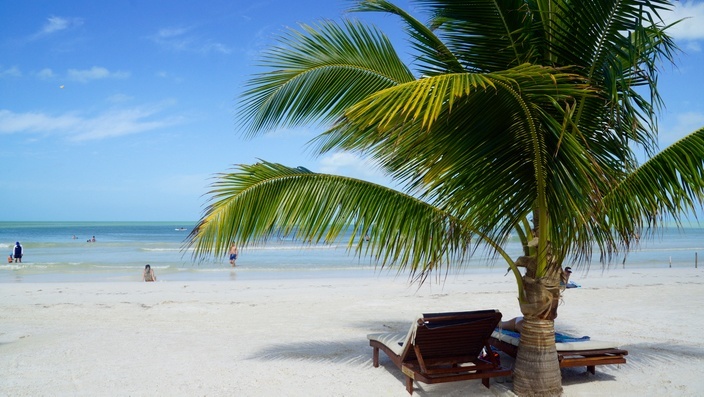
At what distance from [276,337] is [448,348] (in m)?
3.54

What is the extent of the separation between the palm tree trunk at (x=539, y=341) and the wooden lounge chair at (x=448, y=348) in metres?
0.33

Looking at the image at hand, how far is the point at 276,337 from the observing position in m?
8.45

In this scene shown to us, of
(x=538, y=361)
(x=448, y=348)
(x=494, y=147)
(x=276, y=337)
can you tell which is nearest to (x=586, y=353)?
(x=538, y=361)

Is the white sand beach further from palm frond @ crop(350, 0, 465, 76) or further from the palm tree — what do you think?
palm frond @ crop(350, 0, 465, 76)

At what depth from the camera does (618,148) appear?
4.94 metres

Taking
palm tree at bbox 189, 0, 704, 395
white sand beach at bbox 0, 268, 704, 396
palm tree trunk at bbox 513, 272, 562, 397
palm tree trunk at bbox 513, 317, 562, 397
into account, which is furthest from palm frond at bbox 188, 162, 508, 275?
white sand beach at bbox 0, 268, 704, 396

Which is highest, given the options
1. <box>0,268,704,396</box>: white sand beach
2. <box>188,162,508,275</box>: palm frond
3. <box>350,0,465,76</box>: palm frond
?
<box>350,0,465,76</box>: palm frond

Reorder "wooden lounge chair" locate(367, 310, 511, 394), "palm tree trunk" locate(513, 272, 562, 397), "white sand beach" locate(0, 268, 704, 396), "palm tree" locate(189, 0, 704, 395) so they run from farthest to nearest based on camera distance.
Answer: "white sand beach" locate(0, 268, 704, 396)
"wooden lounge chair" locate(367, 310, 511, 394)
"palm tree trunk" locate(513, 272, 562, 397)
"palm tree" locate(189, 0, 704, 395)

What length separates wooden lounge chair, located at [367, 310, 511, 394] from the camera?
533 centimetres

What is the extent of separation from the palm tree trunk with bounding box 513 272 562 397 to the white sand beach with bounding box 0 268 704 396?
0.48 meters

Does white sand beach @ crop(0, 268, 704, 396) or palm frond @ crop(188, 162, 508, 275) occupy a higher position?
palm frond @ crop(188, 162, 508, 275)

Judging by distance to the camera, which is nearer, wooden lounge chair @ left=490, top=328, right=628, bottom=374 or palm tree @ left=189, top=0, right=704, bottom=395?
palm tree @ left=189, top=0, right=704, bottom=395

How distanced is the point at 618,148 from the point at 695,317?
6.64 meters

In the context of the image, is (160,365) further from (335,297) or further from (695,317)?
(695,317)
